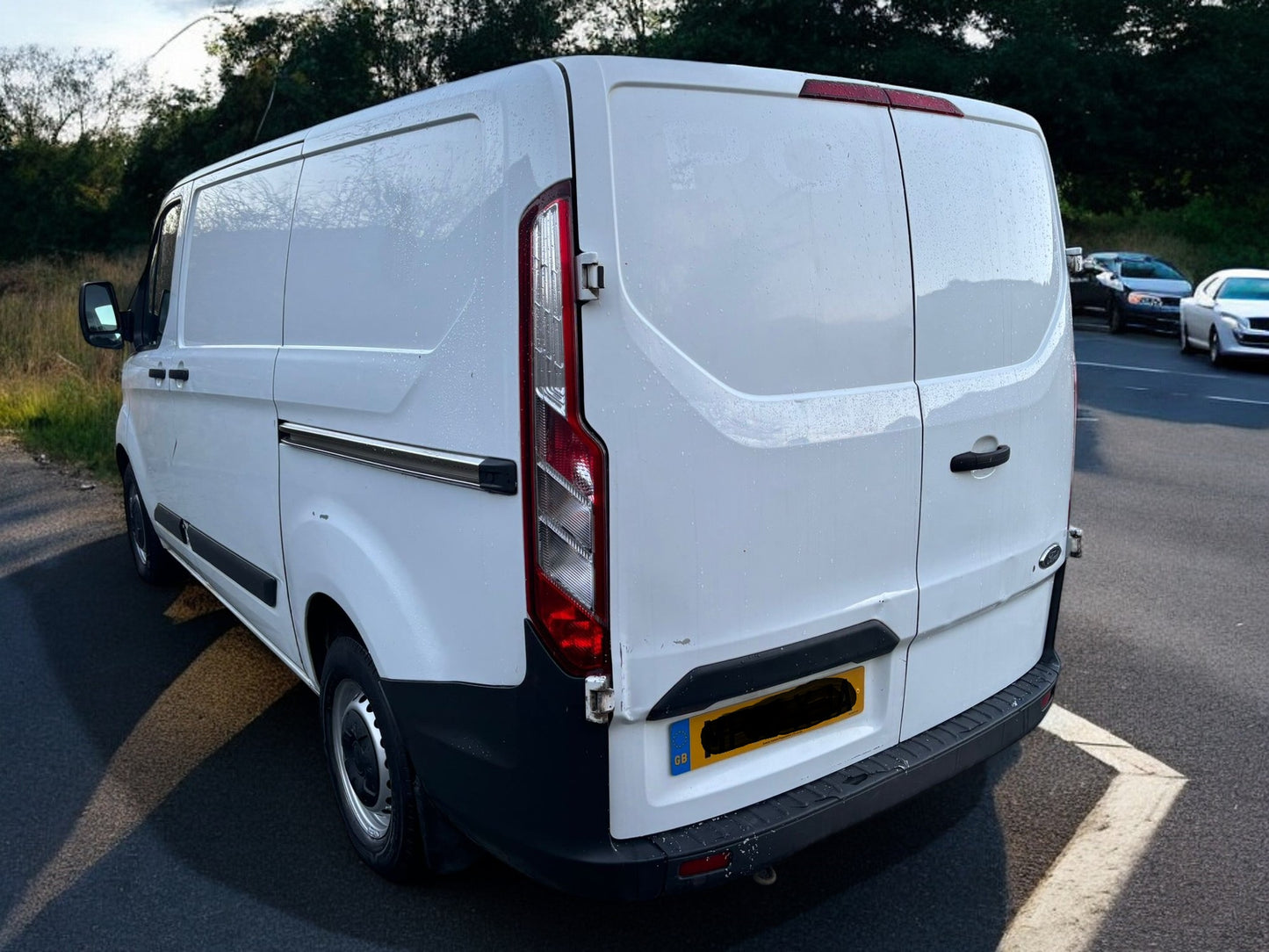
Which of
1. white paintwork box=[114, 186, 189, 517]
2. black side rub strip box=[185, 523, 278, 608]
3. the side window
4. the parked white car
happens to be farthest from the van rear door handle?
the parked white car

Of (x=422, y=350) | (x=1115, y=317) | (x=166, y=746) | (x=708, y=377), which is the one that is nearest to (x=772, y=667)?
(x=708, y=377)

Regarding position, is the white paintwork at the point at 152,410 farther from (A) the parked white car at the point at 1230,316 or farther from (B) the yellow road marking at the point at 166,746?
(A) the parked white car at the point at 1230,316

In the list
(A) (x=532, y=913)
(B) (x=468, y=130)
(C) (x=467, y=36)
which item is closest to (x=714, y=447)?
(B) (x=468, y=130)

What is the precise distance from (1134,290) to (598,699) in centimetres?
2289

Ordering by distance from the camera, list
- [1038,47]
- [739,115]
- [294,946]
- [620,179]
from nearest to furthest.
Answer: [620,179] < [739,115] < [294,946] < [1038,47]

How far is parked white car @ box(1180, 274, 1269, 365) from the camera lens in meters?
16.6

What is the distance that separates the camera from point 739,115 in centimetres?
258

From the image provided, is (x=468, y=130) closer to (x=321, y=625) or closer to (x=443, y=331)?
(x=443, y=331)

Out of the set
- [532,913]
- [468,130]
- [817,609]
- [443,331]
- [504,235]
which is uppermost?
[468,130]

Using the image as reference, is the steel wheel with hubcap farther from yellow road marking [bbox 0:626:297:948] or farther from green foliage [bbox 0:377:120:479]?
green foliage [bbox 0:377:120:479]

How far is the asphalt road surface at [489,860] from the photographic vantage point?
302cm

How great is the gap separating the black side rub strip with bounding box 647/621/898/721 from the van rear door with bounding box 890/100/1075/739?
0.73ft

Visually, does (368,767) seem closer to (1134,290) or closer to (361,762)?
(361,762)

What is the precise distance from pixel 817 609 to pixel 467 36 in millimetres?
36683
